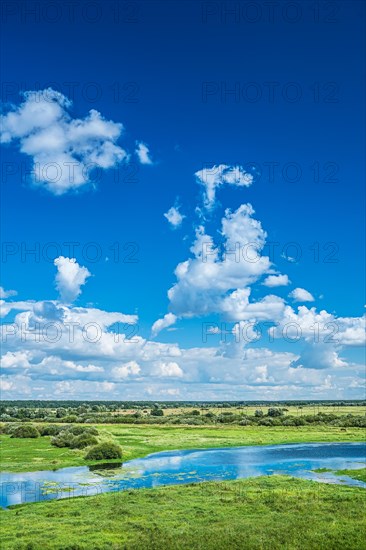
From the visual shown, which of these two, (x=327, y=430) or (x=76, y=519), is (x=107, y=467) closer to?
(x=76, y=519)

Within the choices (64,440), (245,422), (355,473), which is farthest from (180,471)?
(245,422)

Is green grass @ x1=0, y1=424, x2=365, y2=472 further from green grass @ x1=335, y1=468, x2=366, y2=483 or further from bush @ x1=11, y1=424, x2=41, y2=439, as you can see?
green grass @ x1=335, y1=468, x2=366, y2=483

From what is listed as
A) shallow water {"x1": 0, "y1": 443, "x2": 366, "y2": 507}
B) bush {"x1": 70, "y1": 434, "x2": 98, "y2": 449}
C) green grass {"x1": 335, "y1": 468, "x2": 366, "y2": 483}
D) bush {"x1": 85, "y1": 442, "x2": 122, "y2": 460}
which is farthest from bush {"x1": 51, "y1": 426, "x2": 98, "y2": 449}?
green grass {"x1": 335, "y1": 468, "x2": 366, "y2": 483}

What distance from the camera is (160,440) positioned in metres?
91.9

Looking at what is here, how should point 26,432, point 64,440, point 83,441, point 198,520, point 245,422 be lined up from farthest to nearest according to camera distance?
point 245,422 → point 26,432 → point 64,440 → point 83,441 → point 198,520

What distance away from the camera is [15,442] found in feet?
285

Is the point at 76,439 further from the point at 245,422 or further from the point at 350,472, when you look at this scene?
the point at 245,422

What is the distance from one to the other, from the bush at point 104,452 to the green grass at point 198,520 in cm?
2494

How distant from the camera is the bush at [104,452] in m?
69.0

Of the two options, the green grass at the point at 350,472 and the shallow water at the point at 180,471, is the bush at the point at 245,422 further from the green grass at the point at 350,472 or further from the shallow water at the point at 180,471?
the green grass at the point at 350,472

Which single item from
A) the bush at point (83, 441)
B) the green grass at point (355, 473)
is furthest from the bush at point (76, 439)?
the green grass at point (355, 473)

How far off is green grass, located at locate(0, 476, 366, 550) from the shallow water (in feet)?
19.3

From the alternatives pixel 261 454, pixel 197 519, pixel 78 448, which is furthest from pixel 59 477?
pixel 261 454

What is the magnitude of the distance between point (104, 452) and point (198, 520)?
35.8 m
